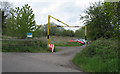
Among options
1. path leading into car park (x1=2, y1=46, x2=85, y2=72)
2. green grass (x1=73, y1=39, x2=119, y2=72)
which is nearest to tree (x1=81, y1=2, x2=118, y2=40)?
green grass (x1=73, y1=39, x2=119, y2=72)

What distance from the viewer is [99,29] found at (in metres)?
15.2

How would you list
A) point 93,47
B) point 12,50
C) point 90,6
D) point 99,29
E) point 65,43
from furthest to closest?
1. point 65,43
2. point 90,6
3. point 99,29
4. point 12,50
5. point 93,47

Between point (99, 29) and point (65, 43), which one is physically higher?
point (99, 29)

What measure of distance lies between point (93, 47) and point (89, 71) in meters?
2.75

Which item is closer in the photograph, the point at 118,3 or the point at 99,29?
the point at 118,3

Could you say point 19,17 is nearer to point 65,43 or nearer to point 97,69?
point 65,43

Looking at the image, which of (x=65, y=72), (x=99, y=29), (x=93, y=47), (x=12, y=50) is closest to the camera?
(x=65, y=72)

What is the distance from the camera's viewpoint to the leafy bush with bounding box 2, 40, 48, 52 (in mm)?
13695

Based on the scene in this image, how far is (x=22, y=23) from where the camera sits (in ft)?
58.9

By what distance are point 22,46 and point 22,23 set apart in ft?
14.3

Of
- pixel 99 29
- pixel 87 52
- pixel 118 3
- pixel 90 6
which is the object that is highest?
A: pixel 90 6

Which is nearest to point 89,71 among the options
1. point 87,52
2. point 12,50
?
point 87,52

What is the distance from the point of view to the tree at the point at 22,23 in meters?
17.7

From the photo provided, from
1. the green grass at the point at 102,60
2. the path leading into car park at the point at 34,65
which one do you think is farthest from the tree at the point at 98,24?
the path leading into car park at the point at 34,65
